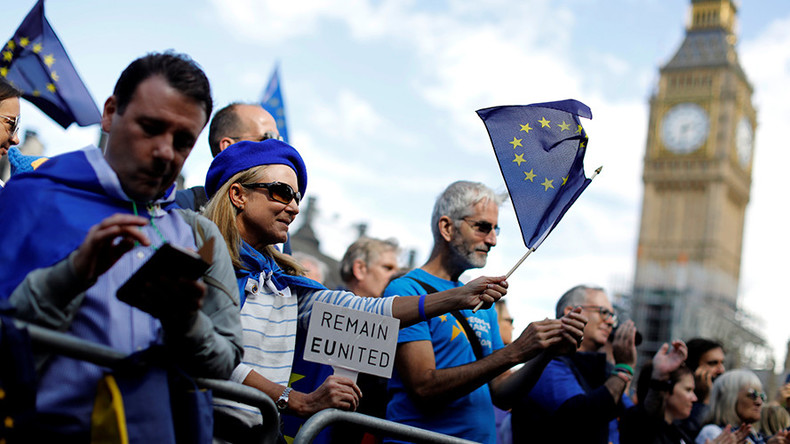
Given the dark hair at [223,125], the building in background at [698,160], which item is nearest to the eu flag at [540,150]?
the dark hair at [223,125]

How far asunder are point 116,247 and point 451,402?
2.04m

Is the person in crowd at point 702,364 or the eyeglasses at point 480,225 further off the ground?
the eyeglasses at point 480,225

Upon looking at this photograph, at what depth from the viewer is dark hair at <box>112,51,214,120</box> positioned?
83.2 inches

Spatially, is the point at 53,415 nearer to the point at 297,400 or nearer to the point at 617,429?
the point at 297,400

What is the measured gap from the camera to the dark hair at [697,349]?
19.4 ft

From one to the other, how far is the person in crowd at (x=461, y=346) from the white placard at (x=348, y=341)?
0.71 meters

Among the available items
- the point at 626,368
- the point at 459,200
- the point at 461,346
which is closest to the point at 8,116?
the point at 459,200

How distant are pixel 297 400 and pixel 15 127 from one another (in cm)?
162

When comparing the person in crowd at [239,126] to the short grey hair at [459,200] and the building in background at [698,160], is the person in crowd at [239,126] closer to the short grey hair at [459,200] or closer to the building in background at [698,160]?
the short grey hair at [459,200]

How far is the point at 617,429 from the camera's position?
505cm

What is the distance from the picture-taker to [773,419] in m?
6.03

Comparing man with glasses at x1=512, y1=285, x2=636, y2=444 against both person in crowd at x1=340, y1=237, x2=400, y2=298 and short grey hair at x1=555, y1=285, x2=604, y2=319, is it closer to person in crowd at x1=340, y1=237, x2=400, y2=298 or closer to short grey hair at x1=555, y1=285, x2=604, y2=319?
short grey hair at x1=555, y1=285, x2=604, y2=319

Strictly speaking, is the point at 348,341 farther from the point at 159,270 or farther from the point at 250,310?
the point at 159,270

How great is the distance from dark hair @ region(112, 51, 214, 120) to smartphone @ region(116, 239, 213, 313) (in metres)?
0.43
